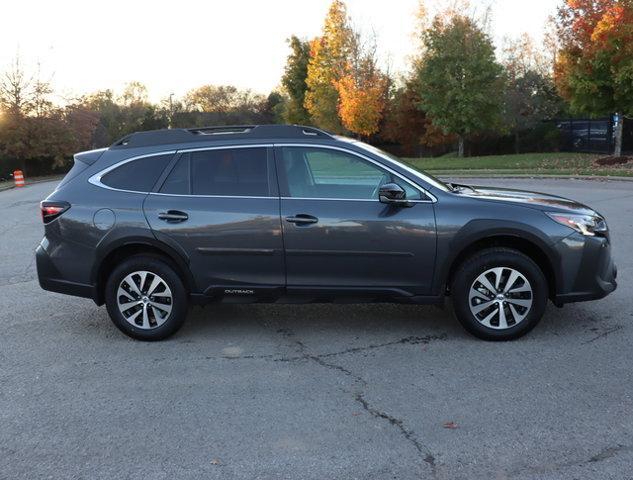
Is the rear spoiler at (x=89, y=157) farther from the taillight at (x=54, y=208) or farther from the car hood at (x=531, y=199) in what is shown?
the car hood at (x=531, y=199)

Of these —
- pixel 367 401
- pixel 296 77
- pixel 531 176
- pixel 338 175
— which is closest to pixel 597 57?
pixel 531 176

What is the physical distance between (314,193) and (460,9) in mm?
35253

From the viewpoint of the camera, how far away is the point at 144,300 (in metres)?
5.30

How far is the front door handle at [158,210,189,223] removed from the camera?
17.0 feet

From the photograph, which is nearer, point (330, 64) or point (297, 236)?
point (297, 236)

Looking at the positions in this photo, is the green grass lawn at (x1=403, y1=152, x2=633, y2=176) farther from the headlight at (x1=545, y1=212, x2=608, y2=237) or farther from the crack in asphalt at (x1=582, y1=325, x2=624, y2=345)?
the headlight at (x1=545, y1=212, x2=608, y2=237)

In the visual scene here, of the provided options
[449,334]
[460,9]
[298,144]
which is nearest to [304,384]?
[449,334]

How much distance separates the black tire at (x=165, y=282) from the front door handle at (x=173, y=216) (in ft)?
1.19

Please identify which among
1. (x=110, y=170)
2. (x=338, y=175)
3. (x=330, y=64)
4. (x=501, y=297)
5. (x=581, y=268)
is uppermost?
(x=330, y=64)

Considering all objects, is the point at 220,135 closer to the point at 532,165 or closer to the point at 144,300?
the point at 144,300

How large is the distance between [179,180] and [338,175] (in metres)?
1.41

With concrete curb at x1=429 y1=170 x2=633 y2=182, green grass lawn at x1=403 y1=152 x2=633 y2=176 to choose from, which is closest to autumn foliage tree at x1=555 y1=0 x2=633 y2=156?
green grass lawn at x1=403 y1=152 x2=633 y2=176

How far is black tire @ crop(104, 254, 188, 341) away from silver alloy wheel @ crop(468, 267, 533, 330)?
8.17ft

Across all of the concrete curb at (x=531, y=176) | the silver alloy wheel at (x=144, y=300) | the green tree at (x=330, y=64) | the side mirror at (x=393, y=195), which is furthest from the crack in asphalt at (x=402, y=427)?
the green tree at (x=330, y=64)
